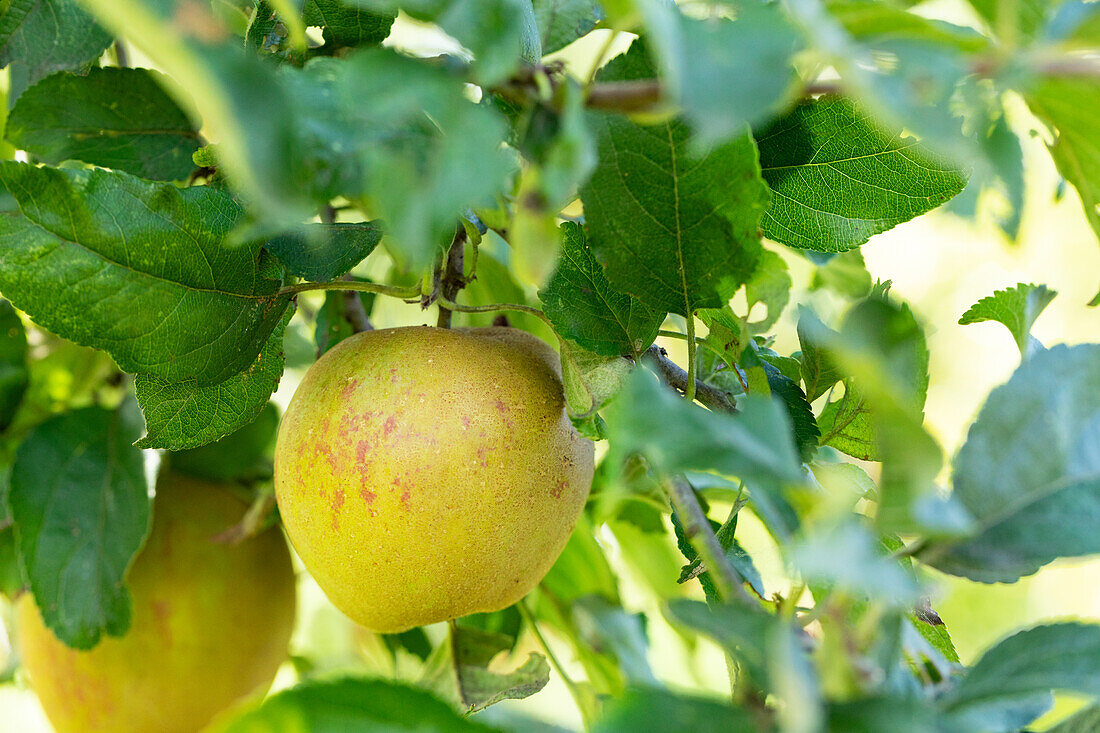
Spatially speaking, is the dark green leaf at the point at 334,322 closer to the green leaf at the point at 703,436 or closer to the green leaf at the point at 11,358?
the green leaf at the point at 11,358

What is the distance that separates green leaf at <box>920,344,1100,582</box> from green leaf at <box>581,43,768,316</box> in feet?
0.29

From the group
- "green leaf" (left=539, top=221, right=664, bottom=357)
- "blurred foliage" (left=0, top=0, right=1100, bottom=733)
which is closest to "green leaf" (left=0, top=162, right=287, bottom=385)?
"blurred foliage" (left=0, top=0, right=1100, bottom=733)

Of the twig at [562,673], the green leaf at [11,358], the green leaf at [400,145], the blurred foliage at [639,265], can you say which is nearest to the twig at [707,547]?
the blurred foliage at [639,265]

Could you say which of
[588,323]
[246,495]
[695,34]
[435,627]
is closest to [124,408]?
[246,495]

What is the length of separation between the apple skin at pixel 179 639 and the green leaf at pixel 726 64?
464 millimetres

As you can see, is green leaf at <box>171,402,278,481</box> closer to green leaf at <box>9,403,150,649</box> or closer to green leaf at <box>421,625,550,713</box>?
green leaf at <box>9,403,150,649</box>

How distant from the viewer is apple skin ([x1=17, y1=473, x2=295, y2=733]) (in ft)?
1.75

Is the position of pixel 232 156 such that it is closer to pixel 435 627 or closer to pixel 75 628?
pixel 75 628

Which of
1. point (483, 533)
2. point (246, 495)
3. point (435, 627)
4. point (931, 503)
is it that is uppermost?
point (931, 503)

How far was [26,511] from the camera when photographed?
0.49 meters

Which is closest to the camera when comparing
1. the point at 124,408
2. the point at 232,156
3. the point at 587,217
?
the point at 232,156

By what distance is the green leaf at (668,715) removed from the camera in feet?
0.64

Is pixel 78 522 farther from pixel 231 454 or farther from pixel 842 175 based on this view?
pixel 842 175

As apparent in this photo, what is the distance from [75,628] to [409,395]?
282mm
